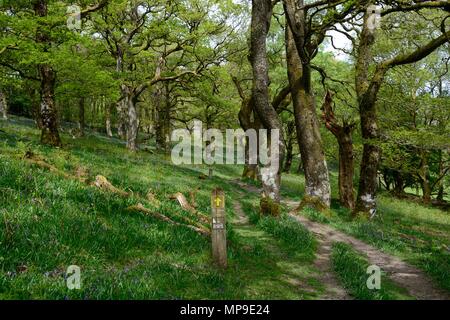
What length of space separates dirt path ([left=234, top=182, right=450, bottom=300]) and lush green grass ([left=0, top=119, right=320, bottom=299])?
1.87 metres

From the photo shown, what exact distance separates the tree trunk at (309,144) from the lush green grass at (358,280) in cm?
628

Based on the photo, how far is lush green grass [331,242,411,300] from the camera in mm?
6938

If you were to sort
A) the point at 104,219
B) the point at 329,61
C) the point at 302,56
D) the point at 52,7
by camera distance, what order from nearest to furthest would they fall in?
the point at 104,219 → the point at 302,56 → the point at 52,7 → the point at 329,61

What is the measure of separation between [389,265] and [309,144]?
7.38m

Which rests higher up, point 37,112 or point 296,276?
point 37,112

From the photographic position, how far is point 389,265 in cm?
970

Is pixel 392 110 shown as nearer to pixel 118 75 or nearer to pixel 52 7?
pixel 118 75

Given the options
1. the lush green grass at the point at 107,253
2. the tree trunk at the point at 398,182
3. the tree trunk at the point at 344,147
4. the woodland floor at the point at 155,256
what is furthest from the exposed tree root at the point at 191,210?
the tree trunk at the point at 398,182

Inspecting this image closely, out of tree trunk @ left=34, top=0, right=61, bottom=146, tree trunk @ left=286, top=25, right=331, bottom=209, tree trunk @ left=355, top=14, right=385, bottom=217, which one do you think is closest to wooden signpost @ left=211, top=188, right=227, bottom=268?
tree trunk @ left=286, top=25, right=331, bottom=209

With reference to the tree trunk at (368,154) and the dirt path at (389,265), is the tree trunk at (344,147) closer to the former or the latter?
the tree trunk at (368,154)

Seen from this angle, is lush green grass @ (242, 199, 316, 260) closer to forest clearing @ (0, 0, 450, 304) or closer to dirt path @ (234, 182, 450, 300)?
forest clearing @ (0, 0, 450, 304)

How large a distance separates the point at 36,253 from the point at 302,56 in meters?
12.6

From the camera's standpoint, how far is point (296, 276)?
8.05 m
